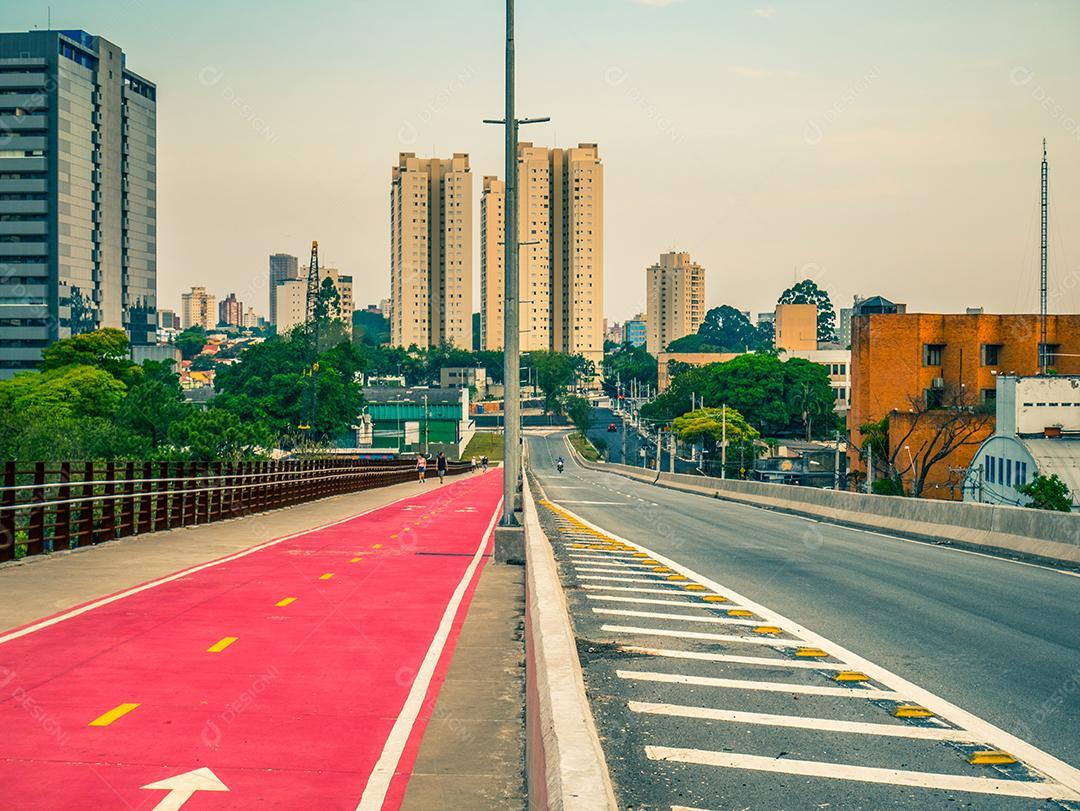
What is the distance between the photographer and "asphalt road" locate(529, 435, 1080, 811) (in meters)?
6.28

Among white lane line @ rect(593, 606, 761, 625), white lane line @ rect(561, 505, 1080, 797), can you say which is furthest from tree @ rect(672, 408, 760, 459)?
white lane line @ rect(561, 505, 1080, 797)

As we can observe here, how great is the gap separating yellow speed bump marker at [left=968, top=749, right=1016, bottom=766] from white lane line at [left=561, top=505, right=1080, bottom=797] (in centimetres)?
6

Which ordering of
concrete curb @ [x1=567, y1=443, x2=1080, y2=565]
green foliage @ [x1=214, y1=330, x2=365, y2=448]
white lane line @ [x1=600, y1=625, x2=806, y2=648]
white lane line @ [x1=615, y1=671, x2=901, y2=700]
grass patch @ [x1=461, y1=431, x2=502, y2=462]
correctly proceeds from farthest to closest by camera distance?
grass patch @ [x1=461, y1=431, x2=502, y2=462] → green foliage @ [x1=214, y1=330, x2=365, y2=448] → concrete curb @ [x1=567, y1=443, x2=1080, y2=565] → white lane line @ [x1=600, y1=625, x2=806, y2=648] → white lane line @ [x1=615, y1=671, x2=901, y2=700]

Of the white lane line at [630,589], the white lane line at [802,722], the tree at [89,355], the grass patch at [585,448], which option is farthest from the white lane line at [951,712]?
the grass patch at [585,448]

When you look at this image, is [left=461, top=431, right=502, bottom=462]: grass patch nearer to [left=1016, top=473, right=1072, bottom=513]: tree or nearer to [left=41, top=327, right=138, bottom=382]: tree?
[left=41, top=327, right=138, bottom=382]: tree

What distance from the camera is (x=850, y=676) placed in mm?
9164

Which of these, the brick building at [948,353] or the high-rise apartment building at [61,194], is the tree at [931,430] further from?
the high-rise apartment building at [61,194]

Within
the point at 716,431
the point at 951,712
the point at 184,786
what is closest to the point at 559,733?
the point at 184,786

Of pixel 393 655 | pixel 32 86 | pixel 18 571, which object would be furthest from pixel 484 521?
pixel 32 86

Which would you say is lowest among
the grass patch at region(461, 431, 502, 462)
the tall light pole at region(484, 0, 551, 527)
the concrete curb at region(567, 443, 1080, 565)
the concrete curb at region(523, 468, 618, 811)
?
the grass patch at region(461, 431, 502, 462)

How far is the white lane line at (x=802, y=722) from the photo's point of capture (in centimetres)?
734

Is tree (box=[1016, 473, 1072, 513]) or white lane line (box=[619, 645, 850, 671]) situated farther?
tree (box=[1016, 473, 1072, 513])

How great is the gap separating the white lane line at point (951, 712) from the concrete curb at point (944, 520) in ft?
26.4

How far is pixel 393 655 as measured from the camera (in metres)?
10.7
